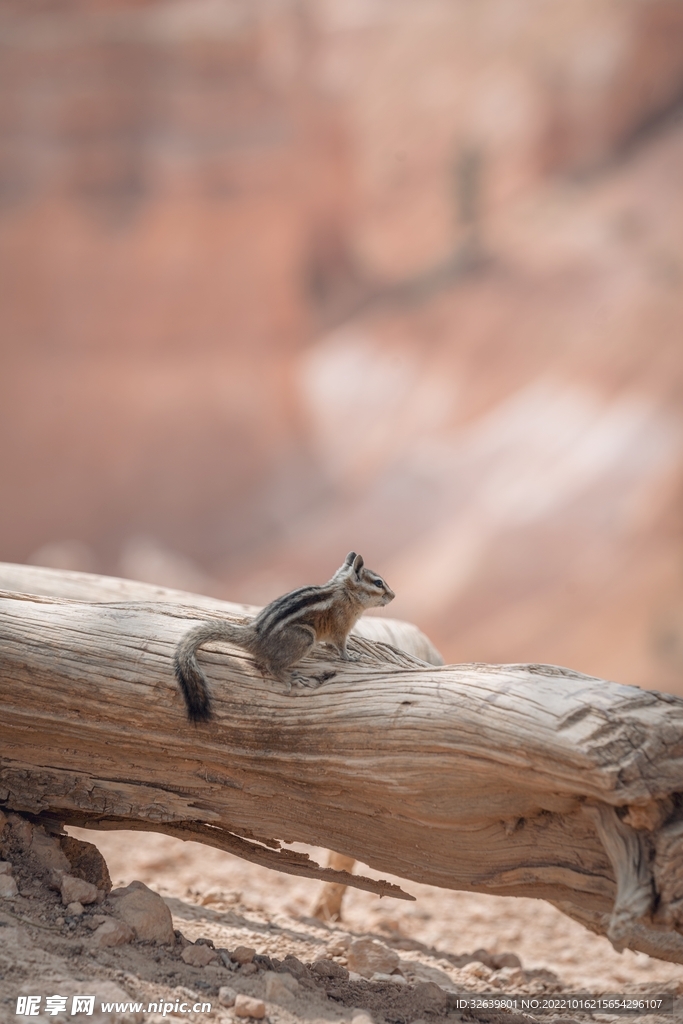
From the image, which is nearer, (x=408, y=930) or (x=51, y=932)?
(x=51, y=932)

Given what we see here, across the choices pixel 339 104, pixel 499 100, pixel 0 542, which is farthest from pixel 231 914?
pixel 499 100

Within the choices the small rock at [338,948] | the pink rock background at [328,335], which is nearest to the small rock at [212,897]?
the small rock at [338,948]

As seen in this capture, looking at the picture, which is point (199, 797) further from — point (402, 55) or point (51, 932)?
point (402, 55)

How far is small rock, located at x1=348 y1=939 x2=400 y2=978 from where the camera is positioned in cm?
420

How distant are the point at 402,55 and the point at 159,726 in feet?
67.4

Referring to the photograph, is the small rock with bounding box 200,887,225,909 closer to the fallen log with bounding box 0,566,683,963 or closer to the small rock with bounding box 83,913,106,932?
the fallen log with bounding box 0,566,683,963

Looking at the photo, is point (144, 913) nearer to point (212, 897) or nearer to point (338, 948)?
point (338, 948)

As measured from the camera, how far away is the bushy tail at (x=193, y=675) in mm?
3756

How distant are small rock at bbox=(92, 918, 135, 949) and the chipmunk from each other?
31.2 inches

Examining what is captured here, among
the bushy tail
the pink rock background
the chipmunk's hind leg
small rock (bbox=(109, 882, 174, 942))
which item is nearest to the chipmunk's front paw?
the chipmunk's hind leg

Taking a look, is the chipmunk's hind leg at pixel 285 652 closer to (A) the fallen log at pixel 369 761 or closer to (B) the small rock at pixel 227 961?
(A) the fallen log at pixel 369 761

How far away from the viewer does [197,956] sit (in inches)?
147

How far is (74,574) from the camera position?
17.6 feet

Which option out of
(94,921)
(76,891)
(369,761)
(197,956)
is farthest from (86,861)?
(369,761)
